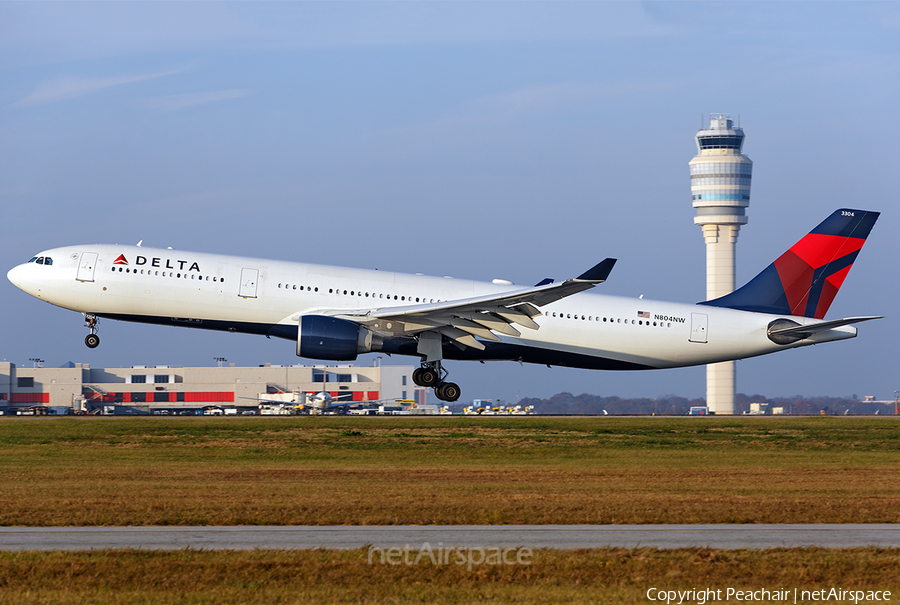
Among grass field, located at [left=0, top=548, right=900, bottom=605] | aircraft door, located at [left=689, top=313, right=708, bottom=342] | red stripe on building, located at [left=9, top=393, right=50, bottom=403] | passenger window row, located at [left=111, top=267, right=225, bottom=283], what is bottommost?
grass field, located at [left=0, top=548, right=900, bottom=605]

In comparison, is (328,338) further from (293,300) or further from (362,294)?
(362,294)

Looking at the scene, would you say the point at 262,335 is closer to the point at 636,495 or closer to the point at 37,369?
the point at 636,495

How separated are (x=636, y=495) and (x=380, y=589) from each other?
32.7 feet

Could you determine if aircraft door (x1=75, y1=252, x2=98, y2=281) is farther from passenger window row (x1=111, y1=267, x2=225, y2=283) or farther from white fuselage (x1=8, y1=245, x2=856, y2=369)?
passenger window row (x1=111, y1=267, x2=225, y2=283)

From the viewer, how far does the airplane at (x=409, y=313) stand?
1307 inches

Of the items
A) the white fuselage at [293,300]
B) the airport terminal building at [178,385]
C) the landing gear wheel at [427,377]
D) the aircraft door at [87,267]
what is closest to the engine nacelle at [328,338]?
the white fuselage at [293,300]

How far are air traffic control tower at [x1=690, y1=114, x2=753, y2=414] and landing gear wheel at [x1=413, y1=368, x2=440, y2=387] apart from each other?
96.8 meters

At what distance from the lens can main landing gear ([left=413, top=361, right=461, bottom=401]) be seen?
3578cm

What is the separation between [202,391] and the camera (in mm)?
115938

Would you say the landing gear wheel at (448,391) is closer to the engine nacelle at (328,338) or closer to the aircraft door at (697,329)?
the engine nacelle at (328,338)

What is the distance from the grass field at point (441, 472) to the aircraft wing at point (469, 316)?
11.8ft

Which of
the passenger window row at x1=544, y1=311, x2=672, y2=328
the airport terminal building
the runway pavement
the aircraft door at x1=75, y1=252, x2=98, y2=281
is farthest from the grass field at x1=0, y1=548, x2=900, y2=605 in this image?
the airport terminal building

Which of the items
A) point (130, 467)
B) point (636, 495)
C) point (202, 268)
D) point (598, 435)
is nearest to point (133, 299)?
point (202, 268)

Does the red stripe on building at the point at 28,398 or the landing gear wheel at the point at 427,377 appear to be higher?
the landing gear wheel at the point at 427,377
